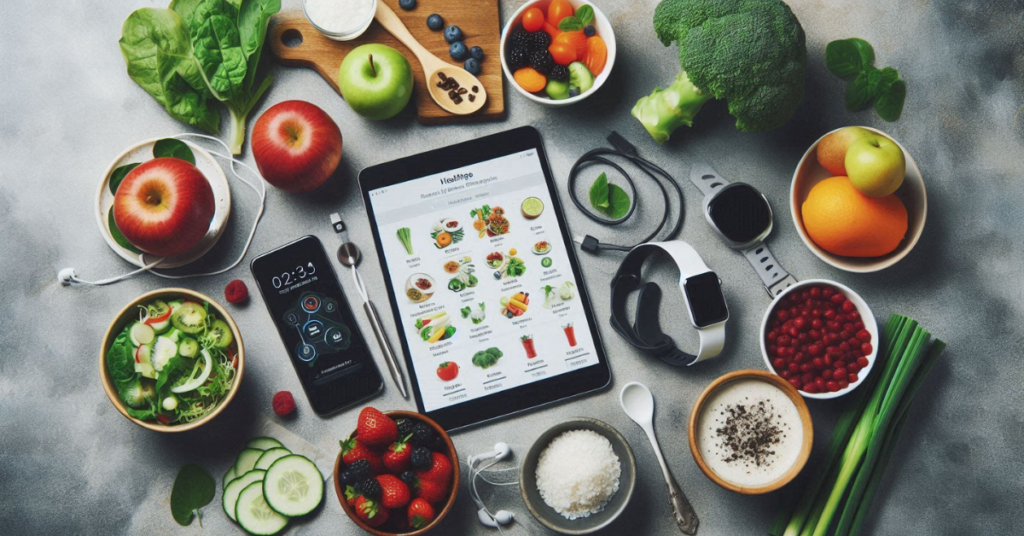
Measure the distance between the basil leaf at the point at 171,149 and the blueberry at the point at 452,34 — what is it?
1.80 feet

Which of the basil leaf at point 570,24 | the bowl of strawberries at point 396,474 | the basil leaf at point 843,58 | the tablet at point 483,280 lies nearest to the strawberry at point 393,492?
the bowl of strawberries at point 396,474

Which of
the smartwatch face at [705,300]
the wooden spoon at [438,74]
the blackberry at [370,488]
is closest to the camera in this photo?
the blackberry at [370,488]

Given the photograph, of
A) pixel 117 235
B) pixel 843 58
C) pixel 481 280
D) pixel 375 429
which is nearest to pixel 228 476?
pixel 375 429

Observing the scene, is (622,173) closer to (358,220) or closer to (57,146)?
(358,220)

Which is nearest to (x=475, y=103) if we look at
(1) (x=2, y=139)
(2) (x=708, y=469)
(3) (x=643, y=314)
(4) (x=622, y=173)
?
(4) (x=622, y=173)

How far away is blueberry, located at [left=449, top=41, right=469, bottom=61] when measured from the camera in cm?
125

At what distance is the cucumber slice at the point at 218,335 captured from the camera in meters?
1.13

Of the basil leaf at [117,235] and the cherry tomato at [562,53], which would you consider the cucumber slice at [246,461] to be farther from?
the cherry tomato at [562,53]

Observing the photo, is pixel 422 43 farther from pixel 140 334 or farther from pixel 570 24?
pixel 140 334

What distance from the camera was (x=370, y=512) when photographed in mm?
1036

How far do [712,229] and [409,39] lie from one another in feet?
2.31

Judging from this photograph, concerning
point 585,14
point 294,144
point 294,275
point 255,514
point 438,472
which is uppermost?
point 585,14

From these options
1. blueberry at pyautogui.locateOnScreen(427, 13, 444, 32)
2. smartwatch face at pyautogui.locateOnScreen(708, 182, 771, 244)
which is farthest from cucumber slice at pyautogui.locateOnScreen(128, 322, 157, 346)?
smartwatch face at pyautogui.locateOnScreen(708, 182, 771, 244)

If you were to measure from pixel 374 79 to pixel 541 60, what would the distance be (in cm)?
31
